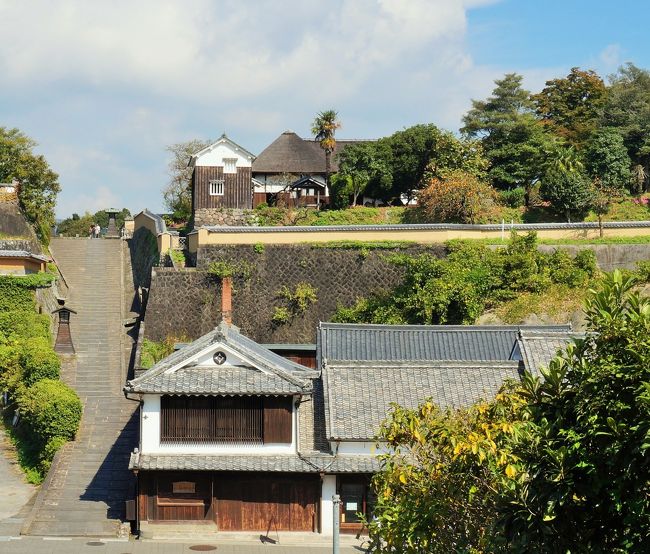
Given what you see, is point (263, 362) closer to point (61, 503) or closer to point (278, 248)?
point (61, 503)

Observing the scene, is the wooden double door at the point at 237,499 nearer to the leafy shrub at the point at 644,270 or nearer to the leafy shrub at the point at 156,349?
the leafy shrub at the point at 156,349

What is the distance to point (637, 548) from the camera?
10.6 m

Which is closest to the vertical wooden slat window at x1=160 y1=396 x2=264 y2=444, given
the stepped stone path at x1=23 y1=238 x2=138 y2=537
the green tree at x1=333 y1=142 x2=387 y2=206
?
the stepped stone path at x1=23 y1=238 x2=138 y2=537

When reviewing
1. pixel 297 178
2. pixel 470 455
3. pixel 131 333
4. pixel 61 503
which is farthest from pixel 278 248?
pixel 470 455

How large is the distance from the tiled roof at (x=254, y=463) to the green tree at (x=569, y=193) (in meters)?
27.7

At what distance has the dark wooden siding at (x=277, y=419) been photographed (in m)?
28.5

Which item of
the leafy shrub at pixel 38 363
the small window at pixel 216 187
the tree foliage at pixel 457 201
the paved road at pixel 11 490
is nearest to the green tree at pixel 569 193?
the tree foliage at pixel 457 201

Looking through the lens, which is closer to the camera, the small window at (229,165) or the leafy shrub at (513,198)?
the leafy shrub at (513,198)

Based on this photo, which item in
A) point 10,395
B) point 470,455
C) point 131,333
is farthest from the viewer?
point 131,333

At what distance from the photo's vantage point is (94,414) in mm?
35969

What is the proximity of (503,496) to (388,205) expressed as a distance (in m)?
47.3

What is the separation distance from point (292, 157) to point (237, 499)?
35597mm

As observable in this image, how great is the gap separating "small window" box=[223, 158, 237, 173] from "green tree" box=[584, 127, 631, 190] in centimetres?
1921

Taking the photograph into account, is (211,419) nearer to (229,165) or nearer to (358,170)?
(229,165)
